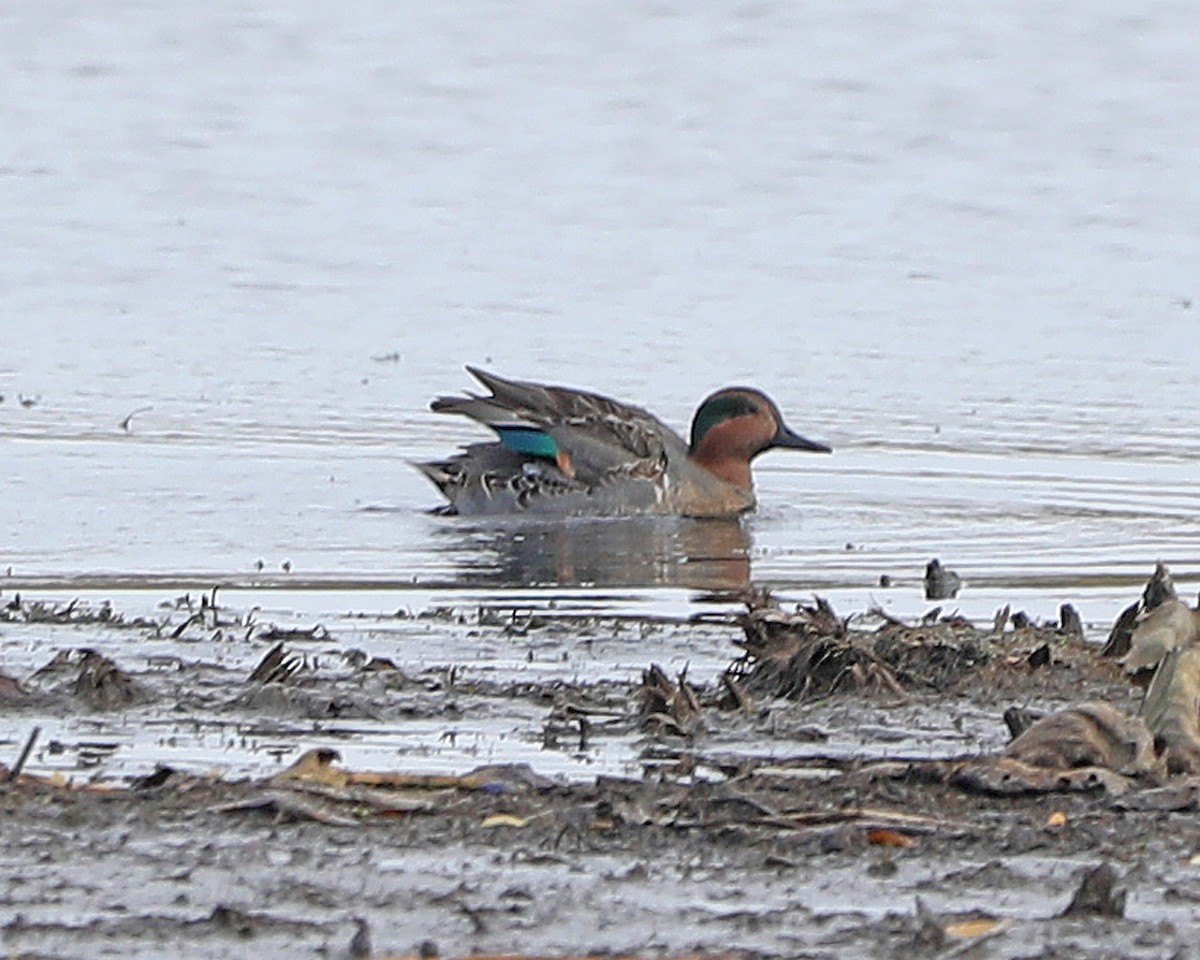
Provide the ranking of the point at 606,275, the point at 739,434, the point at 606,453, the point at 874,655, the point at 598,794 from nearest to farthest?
the point at 598,794 → the point at 874,655 → the point at 606,453 → the point at 739,434 → the point at 606,275

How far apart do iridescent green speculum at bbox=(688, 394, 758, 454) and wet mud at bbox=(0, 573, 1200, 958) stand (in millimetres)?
4749

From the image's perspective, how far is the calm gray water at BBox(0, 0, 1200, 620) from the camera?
1162 centimetres

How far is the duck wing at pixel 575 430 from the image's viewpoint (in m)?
12.9

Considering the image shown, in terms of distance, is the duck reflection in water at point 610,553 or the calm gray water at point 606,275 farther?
the calm gray water at point 606,275

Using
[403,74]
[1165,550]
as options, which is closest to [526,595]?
[1165,550]

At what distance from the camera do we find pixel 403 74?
25203mm

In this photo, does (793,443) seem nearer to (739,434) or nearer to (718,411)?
(739,434)

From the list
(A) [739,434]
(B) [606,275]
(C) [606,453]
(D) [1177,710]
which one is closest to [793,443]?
(A) [739,434]

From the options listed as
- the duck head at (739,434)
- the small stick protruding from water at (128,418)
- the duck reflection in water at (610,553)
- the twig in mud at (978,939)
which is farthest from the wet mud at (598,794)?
the small stick protruding from water at (128,418)

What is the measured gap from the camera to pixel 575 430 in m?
13.1

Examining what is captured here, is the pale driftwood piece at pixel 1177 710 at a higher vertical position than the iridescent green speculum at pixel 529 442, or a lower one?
lower

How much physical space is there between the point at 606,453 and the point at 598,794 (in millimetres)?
7012

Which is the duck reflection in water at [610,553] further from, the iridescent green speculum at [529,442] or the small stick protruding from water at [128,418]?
the small stick protruding from water at [128,418]

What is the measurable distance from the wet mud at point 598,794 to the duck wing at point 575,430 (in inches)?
177
